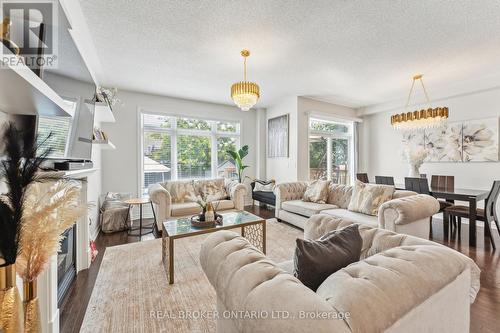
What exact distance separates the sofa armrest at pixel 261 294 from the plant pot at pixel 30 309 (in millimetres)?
677

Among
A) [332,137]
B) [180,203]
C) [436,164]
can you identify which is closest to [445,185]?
[436,164]

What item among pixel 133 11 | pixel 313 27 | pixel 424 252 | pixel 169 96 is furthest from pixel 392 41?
pixel 169 96

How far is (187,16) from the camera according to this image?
7.17ft

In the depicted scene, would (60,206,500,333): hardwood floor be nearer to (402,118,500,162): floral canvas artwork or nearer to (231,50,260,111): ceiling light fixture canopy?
(402,118,500,162): floral canvas artwork

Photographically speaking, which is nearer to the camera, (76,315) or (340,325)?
(340,325)

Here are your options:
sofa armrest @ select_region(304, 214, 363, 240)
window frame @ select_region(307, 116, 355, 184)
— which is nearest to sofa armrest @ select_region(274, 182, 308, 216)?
window frame @ select_region(307, 116, 355, 184)

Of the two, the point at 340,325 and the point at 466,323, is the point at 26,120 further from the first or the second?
the point at 466,323

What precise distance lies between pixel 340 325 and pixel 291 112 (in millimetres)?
4796

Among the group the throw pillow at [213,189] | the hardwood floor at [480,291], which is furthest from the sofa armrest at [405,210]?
the throw pillow at [213,189]

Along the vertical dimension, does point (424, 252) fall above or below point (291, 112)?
below

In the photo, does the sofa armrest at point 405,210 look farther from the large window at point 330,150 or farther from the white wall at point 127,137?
the white wall at point 127,137

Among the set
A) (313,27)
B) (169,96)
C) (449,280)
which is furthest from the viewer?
Result: (169,96)

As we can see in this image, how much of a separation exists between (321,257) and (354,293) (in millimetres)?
247

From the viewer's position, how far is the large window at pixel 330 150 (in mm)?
5512
